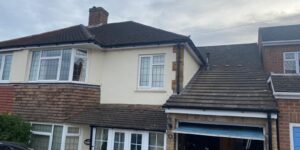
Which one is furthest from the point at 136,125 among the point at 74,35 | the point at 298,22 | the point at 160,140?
the point at 298,22

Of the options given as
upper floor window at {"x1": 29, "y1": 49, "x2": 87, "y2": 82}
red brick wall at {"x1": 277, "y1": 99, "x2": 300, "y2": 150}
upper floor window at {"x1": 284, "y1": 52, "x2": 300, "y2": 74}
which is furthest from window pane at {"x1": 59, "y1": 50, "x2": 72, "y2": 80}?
upper floor window at {"x1": 284, "y1": 52, "x2": 300, "y2": 74}

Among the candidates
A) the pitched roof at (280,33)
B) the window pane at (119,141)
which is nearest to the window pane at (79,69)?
the window pane at (119,141)

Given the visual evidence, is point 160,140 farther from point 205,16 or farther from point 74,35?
point 205,16

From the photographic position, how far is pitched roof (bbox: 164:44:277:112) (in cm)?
1028

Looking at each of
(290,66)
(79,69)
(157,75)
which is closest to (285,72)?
(290,66)

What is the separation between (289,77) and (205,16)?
7.07 meters

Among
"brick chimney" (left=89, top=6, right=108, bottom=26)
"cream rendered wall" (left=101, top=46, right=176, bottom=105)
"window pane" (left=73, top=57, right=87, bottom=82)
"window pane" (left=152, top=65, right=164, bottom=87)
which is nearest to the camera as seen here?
"cream rendered wall" (left=101, top=46, right=176, bottom=105)

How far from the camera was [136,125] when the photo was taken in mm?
11930

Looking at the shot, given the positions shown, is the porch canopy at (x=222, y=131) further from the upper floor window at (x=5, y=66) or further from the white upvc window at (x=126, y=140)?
the upper floor window at (x=5, y=66)

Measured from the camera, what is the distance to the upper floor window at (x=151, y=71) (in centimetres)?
1319

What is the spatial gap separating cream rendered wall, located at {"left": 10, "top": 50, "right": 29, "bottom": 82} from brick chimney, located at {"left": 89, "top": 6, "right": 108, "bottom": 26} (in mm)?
6810

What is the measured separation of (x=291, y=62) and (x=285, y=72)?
949mm

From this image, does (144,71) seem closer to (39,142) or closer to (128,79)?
(128,79)

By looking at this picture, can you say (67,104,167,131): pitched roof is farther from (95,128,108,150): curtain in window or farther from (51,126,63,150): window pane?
(51,126,63,150): window pane
